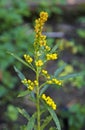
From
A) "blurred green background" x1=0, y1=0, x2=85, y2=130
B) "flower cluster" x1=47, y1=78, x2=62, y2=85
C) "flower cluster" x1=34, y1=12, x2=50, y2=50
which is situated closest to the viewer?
"flower cluster" x1=34, y1=12, x2=50, y2=50

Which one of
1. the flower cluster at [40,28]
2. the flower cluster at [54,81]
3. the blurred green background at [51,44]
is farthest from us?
the blurred green background at [51,44]

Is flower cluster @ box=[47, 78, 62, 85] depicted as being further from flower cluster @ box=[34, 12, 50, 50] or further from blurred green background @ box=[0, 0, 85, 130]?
blurred green background @ box=[0, 0, 85, 130]

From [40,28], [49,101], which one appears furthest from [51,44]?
[40,28]

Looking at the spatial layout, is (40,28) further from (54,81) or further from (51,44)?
(51,44)

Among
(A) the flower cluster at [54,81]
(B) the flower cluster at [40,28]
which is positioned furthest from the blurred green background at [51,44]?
(B) the flower cluster at [40,28]

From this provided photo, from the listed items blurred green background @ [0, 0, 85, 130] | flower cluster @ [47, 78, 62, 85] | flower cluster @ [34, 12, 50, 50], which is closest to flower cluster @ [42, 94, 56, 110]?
flower cluster @ [47, 78, 62, 85]

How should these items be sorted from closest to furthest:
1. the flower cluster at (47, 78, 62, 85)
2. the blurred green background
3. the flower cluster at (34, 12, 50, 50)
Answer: the flower cluster at (34, 12, 50, 50), the flower cluster at (47, 78, 62, 85), the blurred green background

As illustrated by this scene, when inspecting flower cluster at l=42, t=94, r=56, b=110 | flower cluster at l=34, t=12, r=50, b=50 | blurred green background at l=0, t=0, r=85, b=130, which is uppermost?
blurred green background at l=0, t=0, r=85, b=130

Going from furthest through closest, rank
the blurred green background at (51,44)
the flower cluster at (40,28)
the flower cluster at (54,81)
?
the blurred green background at (51,44) < the flower cluster at (54,81) < the flower cluster at (40,28)

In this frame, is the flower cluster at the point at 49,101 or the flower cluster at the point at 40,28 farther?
the flower cluster at the point at 49,101

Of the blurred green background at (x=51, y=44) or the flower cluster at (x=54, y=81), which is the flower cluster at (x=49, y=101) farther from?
the blurred green background at (x=51, y=44)
